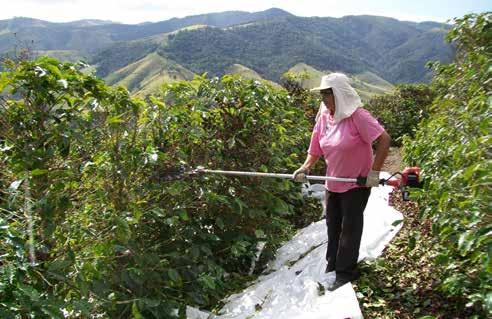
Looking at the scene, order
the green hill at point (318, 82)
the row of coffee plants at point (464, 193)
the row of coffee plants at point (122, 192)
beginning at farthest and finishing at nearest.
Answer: the green hill at point (318, 82)
the row of coffee plants at point (122, 192)
the row of coffee plants at point (464, 193)

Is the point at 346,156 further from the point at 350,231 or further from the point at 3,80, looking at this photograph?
the point at 3,80

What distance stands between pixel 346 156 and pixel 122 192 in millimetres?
1739

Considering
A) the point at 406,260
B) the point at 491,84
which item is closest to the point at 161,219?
the point at 406,260

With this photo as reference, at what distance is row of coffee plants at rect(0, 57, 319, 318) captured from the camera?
8.01ft

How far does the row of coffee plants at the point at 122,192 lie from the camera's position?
2.44 meters

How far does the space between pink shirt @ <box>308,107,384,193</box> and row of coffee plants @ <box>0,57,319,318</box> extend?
0.84m

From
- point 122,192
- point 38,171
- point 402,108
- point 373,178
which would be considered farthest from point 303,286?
point 402,108

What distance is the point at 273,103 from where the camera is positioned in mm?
4570

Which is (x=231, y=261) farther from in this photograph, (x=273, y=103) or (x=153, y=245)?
(x=273, y=103)

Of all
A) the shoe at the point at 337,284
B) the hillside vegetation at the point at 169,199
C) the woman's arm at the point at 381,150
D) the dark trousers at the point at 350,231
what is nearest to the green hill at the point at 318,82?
the woman's arm at the point at 381,150

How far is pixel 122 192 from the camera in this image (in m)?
3.13

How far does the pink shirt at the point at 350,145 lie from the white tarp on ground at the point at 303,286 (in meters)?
0.52

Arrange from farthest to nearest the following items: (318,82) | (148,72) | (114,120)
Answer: (148,72) < (318,82) < (114,120)

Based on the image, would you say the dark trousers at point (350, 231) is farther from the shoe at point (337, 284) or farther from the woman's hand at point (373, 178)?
the woman's hand at point (373, 178)
